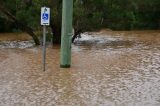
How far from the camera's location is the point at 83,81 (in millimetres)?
14688

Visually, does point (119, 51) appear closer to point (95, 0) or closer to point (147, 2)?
point (95, 0)

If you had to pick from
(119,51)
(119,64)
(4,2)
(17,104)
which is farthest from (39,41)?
(17,104)

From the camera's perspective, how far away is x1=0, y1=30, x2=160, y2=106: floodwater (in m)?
11.9

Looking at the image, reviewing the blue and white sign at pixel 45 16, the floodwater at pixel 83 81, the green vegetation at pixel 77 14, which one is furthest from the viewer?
the green vegetation at pixel 77 14

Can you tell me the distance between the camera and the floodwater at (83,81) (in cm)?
1185

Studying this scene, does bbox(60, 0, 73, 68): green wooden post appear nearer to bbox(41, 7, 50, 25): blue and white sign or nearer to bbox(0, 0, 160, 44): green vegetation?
bbox(41, 7, 50, 25): blue and white sign

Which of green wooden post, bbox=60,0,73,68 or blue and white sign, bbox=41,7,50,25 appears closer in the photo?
blue and white sign, bbox=41,7,50,25

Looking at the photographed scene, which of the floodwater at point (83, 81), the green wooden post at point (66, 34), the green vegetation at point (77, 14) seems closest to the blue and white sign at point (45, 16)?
the green wooden post at point (66, 34)

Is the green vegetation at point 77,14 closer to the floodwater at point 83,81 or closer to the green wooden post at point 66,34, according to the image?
the floodwater at point 83,81

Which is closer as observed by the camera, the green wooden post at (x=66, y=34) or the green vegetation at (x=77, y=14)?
the green wooden post at (x=66, y=34)

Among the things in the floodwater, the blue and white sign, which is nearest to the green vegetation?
the floodwater

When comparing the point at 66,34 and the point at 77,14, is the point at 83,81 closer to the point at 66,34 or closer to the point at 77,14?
the point at 66,34

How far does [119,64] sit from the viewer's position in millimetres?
19031

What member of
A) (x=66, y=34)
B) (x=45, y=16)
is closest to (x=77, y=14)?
(x=66, y=34)
